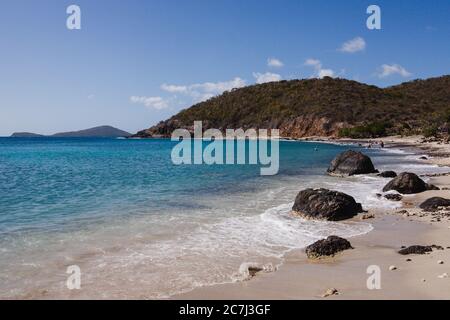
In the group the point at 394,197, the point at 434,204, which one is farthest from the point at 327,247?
the point at 394,197

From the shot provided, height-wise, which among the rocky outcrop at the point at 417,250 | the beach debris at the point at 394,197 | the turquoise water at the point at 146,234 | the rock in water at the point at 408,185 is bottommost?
the turquoise water at the point at 146,234

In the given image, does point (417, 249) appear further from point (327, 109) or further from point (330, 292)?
point (327, 109)

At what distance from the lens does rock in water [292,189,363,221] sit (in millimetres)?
17766

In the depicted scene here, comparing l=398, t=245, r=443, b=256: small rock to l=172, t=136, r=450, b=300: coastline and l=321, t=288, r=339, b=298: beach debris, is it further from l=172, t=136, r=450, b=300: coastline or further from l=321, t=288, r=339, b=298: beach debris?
l=321, t=288, r=339, b=298: beach debris

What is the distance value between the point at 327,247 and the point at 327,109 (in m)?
138

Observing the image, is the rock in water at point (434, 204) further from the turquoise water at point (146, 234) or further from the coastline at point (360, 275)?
the coastline at point (360, 275)

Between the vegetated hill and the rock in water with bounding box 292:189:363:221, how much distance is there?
94.7 meters

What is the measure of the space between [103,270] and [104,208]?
10298 millimetres

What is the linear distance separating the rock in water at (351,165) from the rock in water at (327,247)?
22674 millimetres

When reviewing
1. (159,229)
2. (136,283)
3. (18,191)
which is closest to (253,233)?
(159,229)

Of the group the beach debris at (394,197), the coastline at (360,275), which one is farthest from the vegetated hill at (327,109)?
the coastline at (360,275)

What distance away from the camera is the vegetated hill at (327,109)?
130m

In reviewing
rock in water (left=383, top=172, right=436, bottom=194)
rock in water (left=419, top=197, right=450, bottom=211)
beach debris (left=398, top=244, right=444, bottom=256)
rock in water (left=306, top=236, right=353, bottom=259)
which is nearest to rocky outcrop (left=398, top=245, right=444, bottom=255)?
beach debris (left=398, top=244, right=444, bottom=256)
